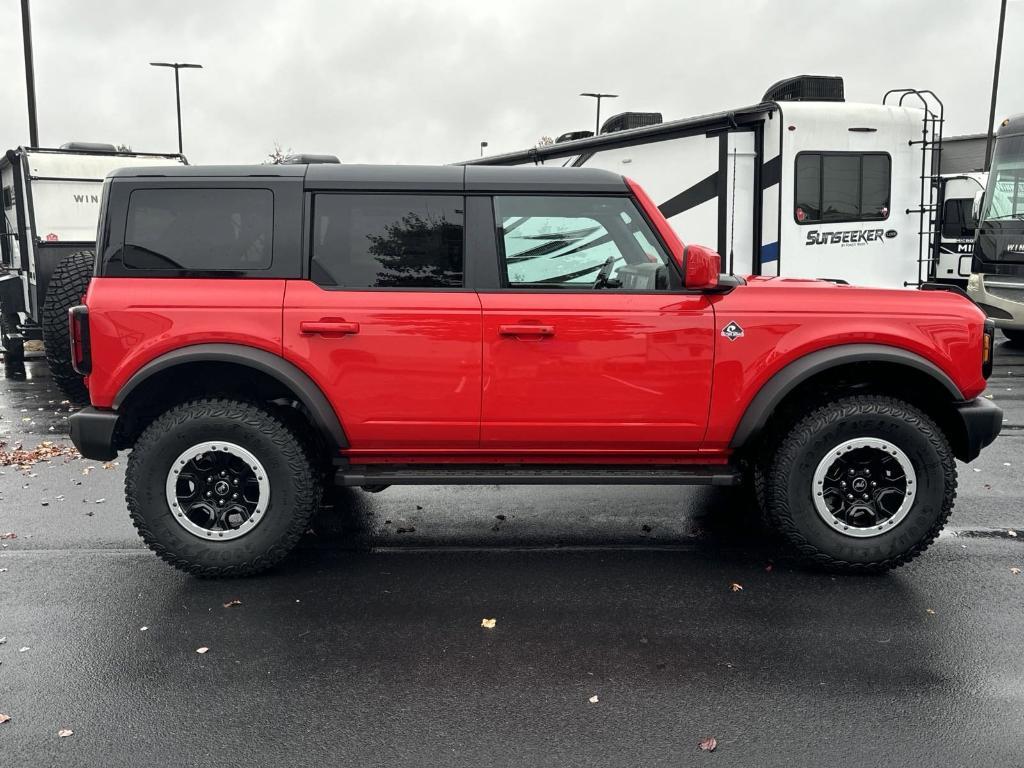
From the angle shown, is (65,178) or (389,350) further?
(65,178)

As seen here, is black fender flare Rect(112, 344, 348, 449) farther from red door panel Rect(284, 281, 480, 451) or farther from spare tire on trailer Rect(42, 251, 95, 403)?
spare tire on trailer Rect(42, 251, 95, 403)

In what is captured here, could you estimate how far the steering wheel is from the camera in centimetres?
444

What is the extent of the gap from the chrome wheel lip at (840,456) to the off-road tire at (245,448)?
2.49 metres

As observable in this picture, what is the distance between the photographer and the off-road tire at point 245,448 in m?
4.36

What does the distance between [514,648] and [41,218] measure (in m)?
11.3

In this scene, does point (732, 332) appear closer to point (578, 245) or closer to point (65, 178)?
point (578, 245)

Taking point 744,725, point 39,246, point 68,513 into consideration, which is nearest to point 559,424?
point 744,725

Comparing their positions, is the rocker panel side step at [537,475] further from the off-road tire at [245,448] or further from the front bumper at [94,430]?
the front bumper at [94,430]

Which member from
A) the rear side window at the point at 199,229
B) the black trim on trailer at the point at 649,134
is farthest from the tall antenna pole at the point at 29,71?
the rear side window at the point at 199,229

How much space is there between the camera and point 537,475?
4.49 m

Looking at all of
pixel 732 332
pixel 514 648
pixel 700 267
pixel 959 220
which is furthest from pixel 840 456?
pixel 959 220

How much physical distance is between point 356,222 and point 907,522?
3073 millimetres

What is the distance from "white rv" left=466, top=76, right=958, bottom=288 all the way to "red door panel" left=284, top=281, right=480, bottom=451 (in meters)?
6.58

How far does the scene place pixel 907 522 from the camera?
4.43 m
